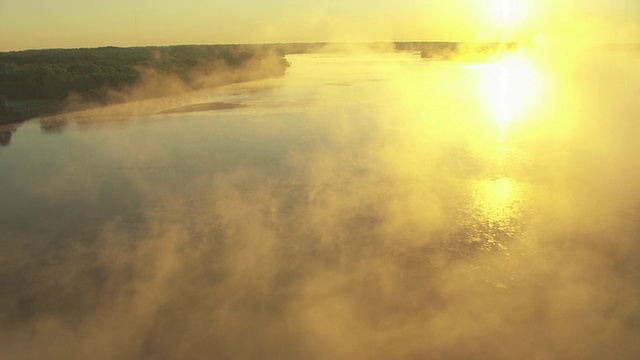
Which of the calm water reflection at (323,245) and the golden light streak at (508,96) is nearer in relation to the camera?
the calm water reflection at (323,245)

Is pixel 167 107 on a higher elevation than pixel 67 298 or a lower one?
higher

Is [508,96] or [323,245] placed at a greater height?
[508,96]

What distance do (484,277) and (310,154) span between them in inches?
360

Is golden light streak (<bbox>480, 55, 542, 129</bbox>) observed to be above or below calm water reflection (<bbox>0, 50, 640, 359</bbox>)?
above

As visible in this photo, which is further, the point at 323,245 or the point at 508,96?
the point at 508,96

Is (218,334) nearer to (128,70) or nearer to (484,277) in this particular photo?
(484,277)

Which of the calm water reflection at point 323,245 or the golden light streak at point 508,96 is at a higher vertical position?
the golden light streak at point 508,96

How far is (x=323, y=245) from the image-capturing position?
10.1m

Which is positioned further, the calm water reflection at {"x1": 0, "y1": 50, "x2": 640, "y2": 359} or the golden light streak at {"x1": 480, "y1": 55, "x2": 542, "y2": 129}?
the golden light streak at {"x1": 480, "y1": 55, "x2": 542, "y2": 129}

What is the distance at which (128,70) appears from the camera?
3809cm

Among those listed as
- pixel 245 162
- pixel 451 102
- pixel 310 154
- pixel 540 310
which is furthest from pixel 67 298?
pixel 451 102

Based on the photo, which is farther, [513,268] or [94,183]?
[94,183]

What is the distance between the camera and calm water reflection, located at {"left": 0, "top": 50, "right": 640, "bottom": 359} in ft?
24.3

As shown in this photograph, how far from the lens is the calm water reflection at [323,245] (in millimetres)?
7406
